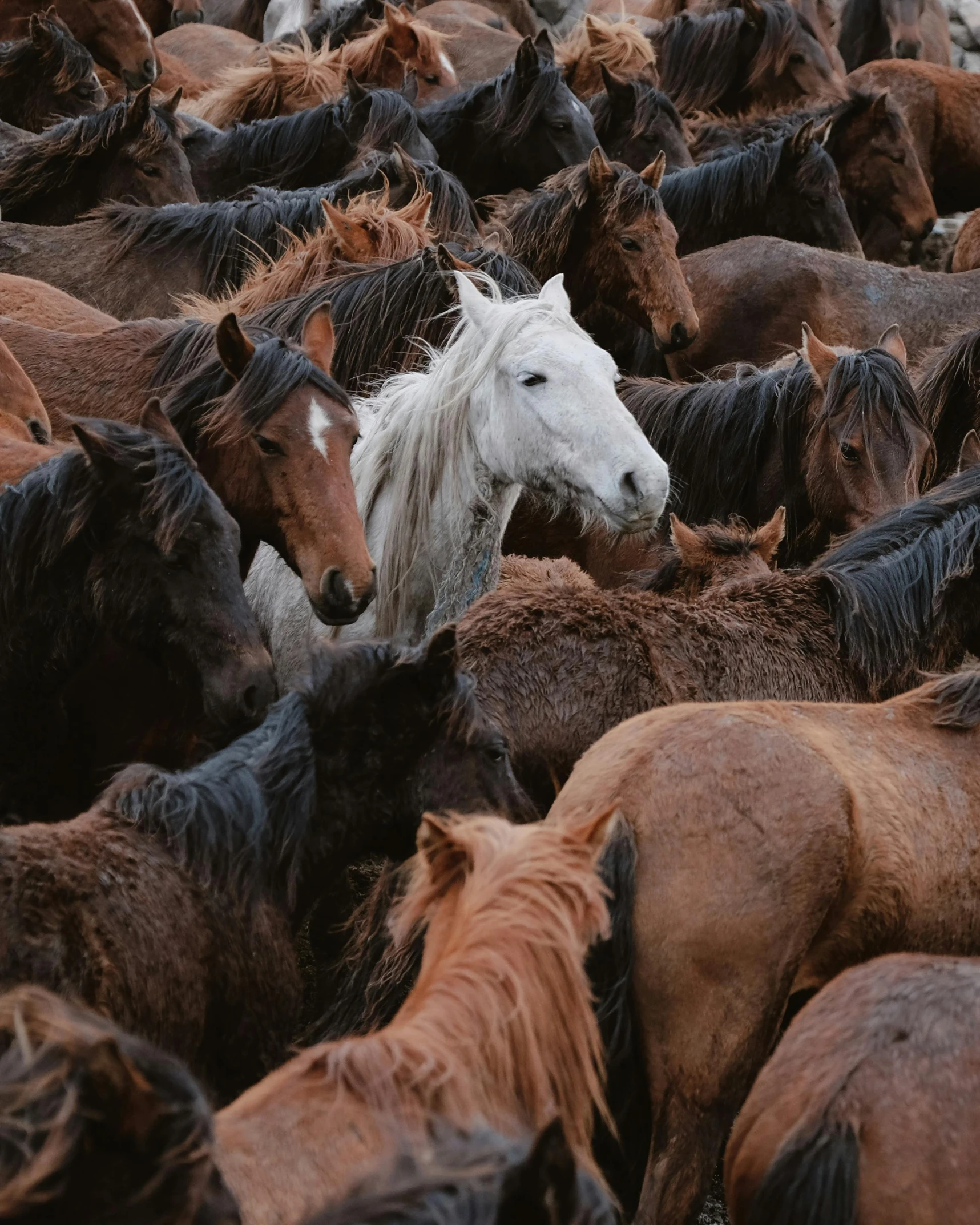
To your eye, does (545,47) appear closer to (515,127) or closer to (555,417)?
(515,127)

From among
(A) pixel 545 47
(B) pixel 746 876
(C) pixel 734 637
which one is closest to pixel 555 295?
(C) pixel 734 637

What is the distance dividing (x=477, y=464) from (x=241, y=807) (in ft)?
6.16

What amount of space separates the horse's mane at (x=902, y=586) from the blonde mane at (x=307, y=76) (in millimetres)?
6862

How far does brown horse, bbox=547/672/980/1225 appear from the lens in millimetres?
3314

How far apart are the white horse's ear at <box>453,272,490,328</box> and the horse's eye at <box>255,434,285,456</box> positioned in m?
0.86

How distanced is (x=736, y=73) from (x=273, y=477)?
27.4 ft

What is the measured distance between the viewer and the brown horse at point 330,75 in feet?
35.1

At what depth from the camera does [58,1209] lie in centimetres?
191

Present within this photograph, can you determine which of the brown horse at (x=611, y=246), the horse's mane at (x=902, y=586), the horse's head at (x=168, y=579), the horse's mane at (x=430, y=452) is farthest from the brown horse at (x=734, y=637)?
the brown horse at (x=611, y=246)

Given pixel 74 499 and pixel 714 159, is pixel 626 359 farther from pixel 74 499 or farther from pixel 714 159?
pixel 74 499

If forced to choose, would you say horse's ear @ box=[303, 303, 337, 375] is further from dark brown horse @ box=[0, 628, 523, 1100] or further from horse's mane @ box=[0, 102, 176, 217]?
horse's mane @ box=[0, 102, 176, 217]

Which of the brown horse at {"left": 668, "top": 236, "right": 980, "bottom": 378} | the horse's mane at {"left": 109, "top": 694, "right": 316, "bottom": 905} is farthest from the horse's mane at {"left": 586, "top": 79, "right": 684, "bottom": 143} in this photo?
the horse's mane at {"left": 109, "top": 694, "right": 316, "bottom": 905}

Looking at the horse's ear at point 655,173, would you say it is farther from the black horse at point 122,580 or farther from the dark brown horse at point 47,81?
the black horse at point 122,580

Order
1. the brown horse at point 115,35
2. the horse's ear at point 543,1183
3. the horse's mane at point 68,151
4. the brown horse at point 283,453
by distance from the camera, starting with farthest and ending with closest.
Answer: the brown horse at point 115,35, the horse's mane at point 68,151, the brown horse at point 283,453, the horse's ear at point 543,1183
